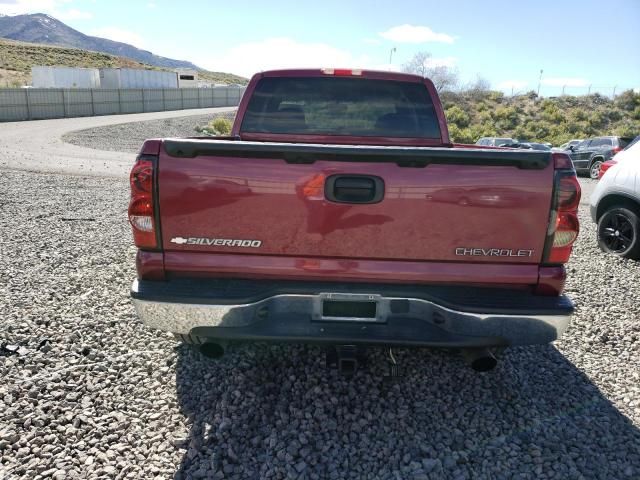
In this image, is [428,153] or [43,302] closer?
[428,153]

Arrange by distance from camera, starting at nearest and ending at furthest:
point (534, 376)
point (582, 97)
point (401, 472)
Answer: point (401, 472)
point (534, 376)
point (582, 97)

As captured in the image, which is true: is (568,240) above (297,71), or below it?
below

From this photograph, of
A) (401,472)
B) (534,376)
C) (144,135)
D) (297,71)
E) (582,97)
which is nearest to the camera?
(401,472)

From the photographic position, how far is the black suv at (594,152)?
17.9 meters

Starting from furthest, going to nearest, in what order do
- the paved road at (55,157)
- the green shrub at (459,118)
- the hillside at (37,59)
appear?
the hillside at (37,59)
the green shrub at (459,118)
the paved road at (55,157)

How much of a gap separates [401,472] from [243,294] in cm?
122

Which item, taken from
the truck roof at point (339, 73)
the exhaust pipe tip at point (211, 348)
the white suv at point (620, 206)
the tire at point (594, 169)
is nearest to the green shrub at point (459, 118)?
the tire at point (594, 169)

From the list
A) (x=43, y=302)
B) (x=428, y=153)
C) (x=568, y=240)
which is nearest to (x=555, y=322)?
(x=568, y=240)

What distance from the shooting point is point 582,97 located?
47.3m

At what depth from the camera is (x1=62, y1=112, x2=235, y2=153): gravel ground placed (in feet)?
69.7

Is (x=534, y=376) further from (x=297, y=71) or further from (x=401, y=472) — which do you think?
(x=297, y=71)

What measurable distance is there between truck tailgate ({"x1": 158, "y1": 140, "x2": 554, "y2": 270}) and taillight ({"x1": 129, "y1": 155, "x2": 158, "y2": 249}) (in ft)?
0.21

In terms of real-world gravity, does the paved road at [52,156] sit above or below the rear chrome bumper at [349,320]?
below

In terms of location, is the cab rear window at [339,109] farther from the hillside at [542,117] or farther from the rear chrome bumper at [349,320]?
the hillside at [542,117]
